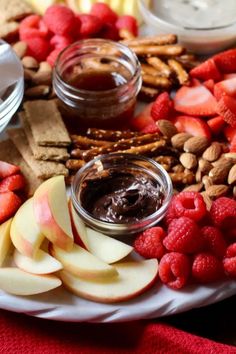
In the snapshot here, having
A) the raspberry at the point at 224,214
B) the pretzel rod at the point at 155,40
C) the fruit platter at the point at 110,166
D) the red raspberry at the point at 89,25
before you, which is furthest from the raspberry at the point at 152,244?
the red raspberry at the point at 89,25

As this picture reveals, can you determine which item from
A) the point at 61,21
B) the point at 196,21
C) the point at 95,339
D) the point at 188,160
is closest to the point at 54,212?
the point at 95,339

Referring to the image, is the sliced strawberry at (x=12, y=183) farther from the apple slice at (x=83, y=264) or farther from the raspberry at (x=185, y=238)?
the raspberry at (x=185, y=238)

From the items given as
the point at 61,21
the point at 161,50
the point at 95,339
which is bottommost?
the point at 95,339

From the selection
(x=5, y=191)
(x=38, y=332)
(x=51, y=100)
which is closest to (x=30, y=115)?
(x=51, y=100)

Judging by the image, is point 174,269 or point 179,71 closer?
point 174,269

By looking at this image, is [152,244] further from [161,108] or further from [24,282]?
[161,108]
